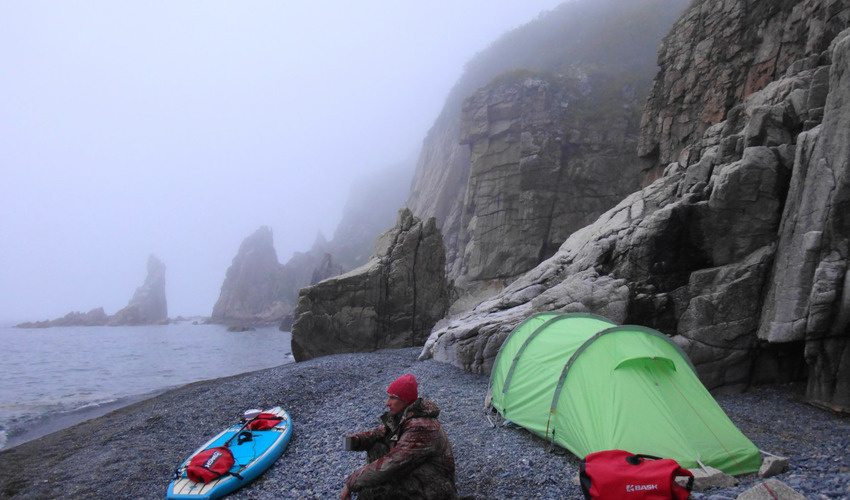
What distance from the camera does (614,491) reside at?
5578 mm

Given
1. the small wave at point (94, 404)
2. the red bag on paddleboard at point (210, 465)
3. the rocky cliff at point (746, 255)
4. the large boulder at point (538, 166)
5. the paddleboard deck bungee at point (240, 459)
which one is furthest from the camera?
the large boulder at point (538, 166)

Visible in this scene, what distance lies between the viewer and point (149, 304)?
135 metres

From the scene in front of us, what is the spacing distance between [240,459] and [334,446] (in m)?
2.00

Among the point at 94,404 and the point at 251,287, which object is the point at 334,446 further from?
the point at 251,287

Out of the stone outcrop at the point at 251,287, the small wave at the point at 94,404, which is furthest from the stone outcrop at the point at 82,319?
the small wave at the point at 94,404

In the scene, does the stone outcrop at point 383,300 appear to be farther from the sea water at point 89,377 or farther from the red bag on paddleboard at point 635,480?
the red bag on paddleboard at point 635,480

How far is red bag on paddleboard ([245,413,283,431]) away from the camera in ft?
36.2

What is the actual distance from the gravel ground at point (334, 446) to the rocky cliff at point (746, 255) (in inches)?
53.0

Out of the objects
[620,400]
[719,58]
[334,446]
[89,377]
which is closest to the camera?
[620,400]

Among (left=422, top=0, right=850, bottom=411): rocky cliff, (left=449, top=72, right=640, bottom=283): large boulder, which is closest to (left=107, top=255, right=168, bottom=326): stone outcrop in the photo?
(left=449, top=72, right=640, bottom=283): large boulder

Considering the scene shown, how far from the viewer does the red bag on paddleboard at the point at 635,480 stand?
5496 mm

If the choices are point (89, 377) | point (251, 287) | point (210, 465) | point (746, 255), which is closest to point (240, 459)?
point (210, 465)

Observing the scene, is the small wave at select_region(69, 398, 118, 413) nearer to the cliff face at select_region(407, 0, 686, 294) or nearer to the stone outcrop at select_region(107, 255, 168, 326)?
the cliff face at select_region(407, 0, 686, 294)

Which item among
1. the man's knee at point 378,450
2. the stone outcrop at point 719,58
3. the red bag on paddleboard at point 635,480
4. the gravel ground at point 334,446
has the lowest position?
the gravel ground at point 334,446
